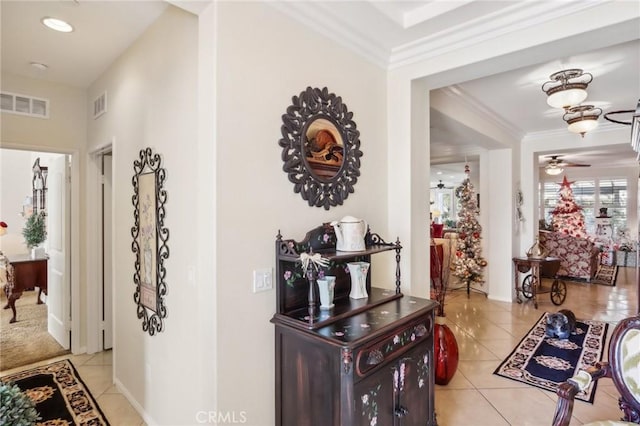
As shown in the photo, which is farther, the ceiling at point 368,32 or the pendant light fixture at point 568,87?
the pendant light fixture at point 568,87

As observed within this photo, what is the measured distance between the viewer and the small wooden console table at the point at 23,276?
182 inches

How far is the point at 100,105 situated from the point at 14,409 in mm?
2763

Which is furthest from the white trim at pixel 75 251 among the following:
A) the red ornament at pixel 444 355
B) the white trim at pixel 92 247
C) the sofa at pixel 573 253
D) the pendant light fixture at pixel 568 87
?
the sofa at pixel 573 253

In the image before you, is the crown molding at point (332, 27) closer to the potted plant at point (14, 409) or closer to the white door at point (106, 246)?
the potted plant at point (14, 409)

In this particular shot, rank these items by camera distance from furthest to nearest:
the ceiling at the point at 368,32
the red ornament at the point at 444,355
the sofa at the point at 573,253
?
1. the sofa at the point at 573,253
2. the red ornament at the point at 444,355
3. the ceiling at the point at 368,32

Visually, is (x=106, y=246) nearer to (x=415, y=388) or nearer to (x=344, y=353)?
(x=344, y=353)

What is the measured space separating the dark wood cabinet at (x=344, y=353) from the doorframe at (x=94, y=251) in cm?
270

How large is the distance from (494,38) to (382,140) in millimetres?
998

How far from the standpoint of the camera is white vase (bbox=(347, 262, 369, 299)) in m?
2.16

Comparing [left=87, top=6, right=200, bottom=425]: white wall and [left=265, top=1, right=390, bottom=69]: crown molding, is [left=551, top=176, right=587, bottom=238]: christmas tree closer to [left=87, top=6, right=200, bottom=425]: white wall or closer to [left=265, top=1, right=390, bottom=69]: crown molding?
[left=265, top=1, right=390, bottom=69]: crown molding

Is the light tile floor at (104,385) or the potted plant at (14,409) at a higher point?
the potted plant at (14,409)

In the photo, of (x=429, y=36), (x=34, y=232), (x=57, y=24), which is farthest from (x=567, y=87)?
(x=34, y=232)

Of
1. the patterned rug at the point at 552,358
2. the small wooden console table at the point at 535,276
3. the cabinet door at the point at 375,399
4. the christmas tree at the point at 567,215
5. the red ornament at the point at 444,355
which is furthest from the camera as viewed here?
the christmas tree at the point at 567,215

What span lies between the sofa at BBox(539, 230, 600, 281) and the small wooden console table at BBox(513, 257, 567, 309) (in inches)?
62.9
